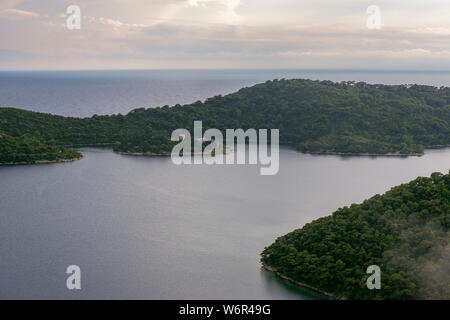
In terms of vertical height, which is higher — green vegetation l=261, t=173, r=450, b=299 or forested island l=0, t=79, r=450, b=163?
forested island l=0, t=79, r=450, b=163

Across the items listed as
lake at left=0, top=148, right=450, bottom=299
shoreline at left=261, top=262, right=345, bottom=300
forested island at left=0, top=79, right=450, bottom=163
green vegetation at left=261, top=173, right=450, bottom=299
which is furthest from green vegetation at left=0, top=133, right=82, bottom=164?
shoreline at left=261, top=262, right=345, bottom=300

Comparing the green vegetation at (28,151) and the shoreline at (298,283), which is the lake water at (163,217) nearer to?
the shoreline at (298,283)

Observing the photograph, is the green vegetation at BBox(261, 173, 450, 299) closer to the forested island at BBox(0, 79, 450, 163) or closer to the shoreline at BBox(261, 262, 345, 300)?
the shoreline at BBox(261, 262, 345, 300)

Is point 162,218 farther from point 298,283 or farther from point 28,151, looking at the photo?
point 28,151

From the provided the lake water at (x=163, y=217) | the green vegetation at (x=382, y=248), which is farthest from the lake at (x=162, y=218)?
the green vegetation at (x=382, y=248)

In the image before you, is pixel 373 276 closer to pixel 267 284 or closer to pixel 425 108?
pixel 267 284

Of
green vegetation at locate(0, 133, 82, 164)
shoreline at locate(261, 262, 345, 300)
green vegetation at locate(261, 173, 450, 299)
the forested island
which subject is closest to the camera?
green vegetation at locate(261, 173, 450, 299)
